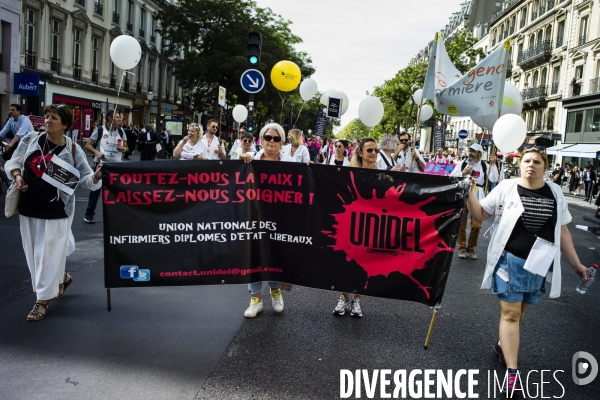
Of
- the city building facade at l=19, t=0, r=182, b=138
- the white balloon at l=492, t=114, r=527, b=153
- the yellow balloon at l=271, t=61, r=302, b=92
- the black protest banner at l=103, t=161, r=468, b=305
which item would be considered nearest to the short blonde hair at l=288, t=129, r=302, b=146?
the black protest banner at l=103, t=161, r=468, b=305

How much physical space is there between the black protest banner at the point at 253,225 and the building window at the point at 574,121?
40556 mm

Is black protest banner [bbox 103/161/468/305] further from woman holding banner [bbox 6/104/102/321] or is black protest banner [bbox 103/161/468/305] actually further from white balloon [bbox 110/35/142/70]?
white balloon [bbox 110/35/142/70]

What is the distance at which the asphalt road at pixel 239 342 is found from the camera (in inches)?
138

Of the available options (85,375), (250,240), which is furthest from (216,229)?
(85,375)

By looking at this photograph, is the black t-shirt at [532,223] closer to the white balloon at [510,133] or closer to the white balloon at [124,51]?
the white balloon at [510,133]

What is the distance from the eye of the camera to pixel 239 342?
4266 mm

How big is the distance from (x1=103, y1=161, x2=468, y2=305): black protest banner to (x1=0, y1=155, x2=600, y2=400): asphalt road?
424 mm

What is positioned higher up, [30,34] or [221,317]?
[30,34]

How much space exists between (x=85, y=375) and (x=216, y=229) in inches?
64.5

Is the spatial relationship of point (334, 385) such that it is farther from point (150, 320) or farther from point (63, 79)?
point (63, 79)

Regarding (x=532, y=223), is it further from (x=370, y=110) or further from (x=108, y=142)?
(x=370, y=110)

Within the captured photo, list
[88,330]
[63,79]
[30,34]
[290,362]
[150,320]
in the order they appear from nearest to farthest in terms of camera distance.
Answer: [290,362] → [88,330] → [150,320] → [30,34] → [63,79]

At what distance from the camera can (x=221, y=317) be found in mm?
4887

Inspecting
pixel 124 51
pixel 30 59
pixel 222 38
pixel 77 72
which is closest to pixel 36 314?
pixel 124 51
